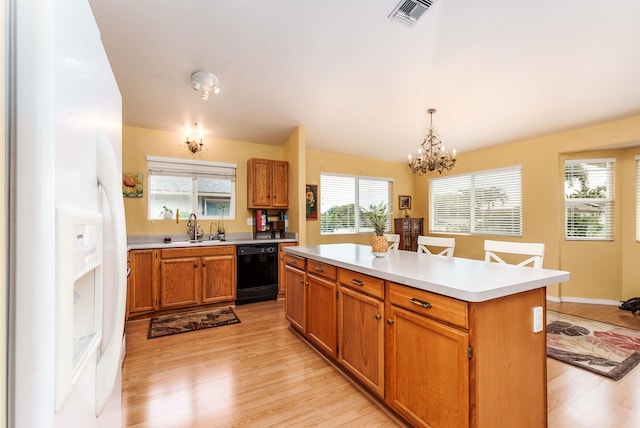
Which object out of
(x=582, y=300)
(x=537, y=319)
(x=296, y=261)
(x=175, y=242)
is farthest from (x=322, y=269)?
(x=582, y=300)

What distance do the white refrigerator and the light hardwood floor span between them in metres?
1.46

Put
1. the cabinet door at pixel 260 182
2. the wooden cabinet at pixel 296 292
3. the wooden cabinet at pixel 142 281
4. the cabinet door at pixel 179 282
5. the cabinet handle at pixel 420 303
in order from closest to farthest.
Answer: the cabinet handle at pixel 420 303 → the wooden cabinet at pixel 296 292 → the wooden cabinet at pixel 142 281 → the cabinet door at pixel 179 282 → the cabinet door at pixel 260 182

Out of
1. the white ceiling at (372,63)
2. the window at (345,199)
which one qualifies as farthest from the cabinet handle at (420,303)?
the window at (345,199)

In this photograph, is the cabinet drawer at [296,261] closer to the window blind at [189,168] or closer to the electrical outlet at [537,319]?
the electrical outlet at [537,319]

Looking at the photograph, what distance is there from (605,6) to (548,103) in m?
1.54

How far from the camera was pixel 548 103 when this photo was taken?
3459 millimetres

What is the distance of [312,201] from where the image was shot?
5312 mm

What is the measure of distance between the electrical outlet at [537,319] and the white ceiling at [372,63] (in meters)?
2.20

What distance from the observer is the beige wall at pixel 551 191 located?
156 inches

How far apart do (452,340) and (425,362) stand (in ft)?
0.78

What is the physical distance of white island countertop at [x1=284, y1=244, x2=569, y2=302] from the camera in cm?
133

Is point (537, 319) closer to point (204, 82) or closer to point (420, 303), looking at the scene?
point (420, 303)

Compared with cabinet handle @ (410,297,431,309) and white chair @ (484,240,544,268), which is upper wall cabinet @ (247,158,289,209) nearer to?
white chair @ (484,240,544,268)

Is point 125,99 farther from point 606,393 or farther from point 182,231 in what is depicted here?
point 606,393
